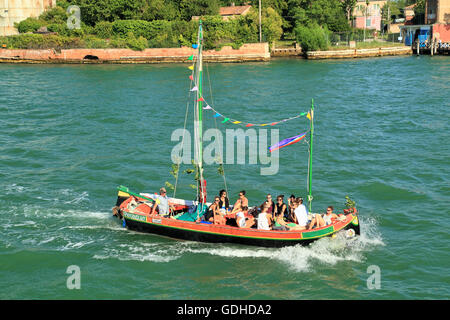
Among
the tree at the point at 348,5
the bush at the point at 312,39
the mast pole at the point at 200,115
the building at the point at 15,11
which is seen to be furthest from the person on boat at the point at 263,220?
the building at the point at 15,11

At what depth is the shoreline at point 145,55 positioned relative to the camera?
68.0 m

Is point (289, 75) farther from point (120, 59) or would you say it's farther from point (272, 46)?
point (120, 59)

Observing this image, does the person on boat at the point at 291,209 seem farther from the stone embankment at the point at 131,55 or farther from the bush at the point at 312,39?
the bush at the point at 312,39

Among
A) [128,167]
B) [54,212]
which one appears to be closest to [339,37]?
[128,167]

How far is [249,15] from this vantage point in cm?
7119

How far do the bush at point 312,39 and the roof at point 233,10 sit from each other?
9.46 metres

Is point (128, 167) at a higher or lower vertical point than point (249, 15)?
lower

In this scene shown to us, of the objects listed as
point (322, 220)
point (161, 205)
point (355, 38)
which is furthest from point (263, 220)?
point (355, 38)

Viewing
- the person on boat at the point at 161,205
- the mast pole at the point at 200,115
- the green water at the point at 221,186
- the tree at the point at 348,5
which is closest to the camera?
the green water at the point at 221,186

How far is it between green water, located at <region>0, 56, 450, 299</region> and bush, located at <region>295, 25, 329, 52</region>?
2014cm

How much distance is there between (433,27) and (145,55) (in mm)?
39951

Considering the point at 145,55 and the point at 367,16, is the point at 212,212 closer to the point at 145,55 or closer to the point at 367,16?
the point at 145,55

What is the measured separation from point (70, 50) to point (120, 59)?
6358 millimetres
